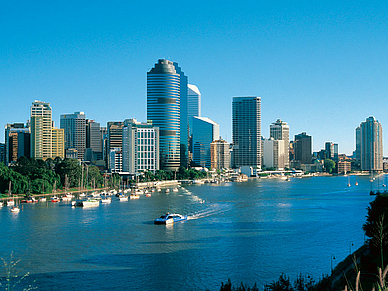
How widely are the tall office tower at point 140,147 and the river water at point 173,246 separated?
108969mm

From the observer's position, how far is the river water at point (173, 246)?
3469 cm

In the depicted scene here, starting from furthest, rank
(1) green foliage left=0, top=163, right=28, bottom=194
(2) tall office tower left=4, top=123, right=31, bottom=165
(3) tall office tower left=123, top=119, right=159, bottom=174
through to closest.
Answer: (2) tall office tower left=4, top=123, right=31, bottom=165
(3) tall office tower left=123, top=119, right=159, bottom=174
(1) green foliage left=0, top=163, right=28, bottom=194

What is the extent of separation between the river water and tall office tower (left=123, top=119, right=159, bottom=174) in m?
109

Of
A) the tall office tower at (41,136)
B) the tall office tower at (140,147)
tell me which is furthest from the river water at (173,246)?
the tall office tower at (41,136)

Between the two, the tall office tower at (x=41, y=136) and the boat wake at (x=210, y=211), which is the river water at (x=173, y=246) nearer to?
the boat wake at (x=210, y=211)

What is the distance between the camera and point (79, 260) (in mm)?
39531

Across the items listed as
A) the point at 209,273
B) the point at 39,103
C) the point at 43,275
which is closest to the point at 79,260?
the point at 43,275

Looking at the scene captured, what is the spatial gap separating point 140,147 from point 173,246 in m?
144

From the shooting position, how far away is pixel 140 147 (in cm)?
18850

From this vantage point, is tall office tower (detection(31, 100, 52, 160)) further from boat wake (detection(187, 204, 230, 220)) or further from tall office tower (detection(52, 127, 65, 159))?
boat wake (detection(187, 204, 230, 220))

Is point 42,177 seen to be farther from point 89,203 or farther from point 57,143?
point 57,143

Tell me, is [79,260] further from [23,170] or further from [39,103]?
[39,103]

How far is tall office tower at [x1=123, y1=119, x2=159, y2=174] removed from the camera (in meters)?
184

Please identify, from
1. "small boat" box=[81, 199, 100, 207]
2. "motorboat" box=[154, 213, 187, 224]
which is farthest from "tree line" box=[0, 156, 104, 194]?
"motorboat" box=[154, 213, 187, 224]
